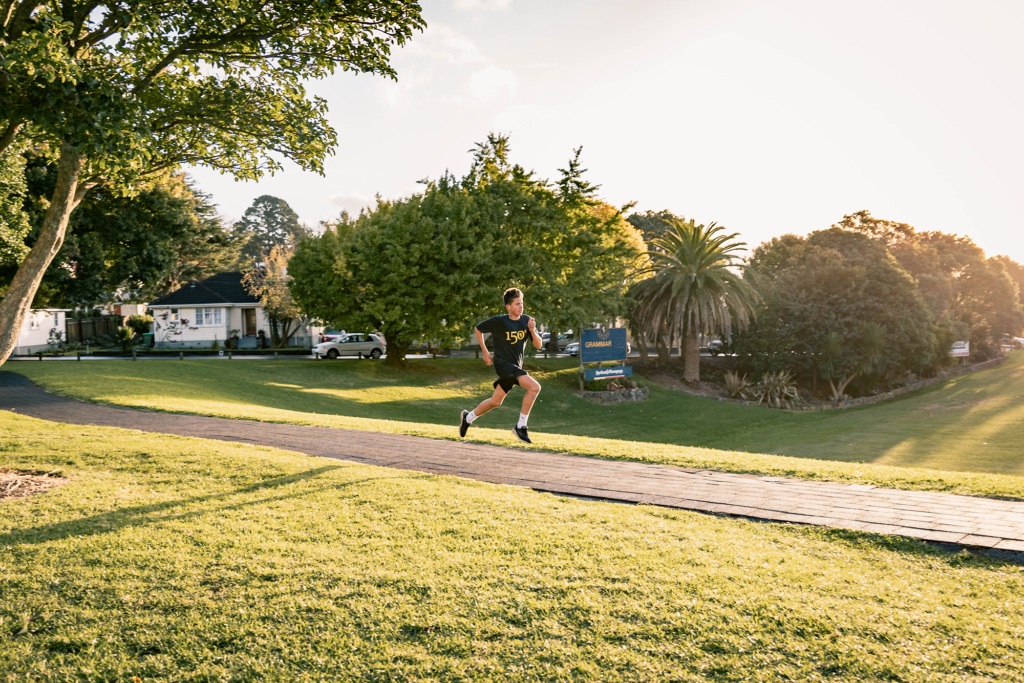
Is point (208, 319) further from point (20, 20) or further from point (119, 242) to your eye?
point (20, 20)

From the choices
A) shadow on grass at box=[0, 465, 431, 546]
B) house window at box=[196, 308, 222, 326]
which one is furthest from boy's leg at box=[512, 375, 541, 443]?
house window at box=[196, 308, 222, 326]

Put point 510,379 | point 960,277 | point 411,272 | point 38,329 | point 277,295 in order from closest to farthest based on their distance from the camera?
point 510,379
point 411,272
point 38,329
point 277,295
point 960,277

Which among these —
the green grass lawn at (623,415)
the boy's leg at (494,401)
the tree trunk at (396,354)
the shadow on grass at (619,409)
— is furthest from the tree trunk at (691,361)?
the boy's leg at (494,401)

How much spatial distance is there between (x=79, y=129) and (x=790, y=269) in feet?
135

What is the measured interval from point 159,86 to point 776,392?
32.4 m

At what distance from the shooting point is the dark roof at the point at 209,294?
164ft

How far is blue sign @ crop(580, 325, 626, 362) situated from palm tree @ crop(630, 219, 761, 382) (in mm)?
4976

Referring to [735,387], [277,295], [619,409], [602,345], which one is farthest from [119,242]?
[735,387]

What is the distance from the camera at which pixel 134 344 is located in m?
48.1

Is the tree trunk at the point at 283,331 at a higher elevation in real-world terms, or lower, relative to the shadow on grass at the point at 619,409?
higher

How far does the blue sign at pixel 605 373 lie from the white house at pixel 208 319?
2853 cm

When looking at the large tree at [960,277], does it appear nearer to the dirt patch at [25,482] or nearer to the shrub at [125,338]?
the dirt patch at [25,482]

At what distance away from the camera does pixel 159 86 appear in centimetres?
1051

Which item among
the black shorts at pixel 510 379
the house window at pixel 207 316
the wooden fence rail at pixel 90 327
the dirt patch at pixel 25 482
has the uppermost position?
the house window at pixel 207 316
